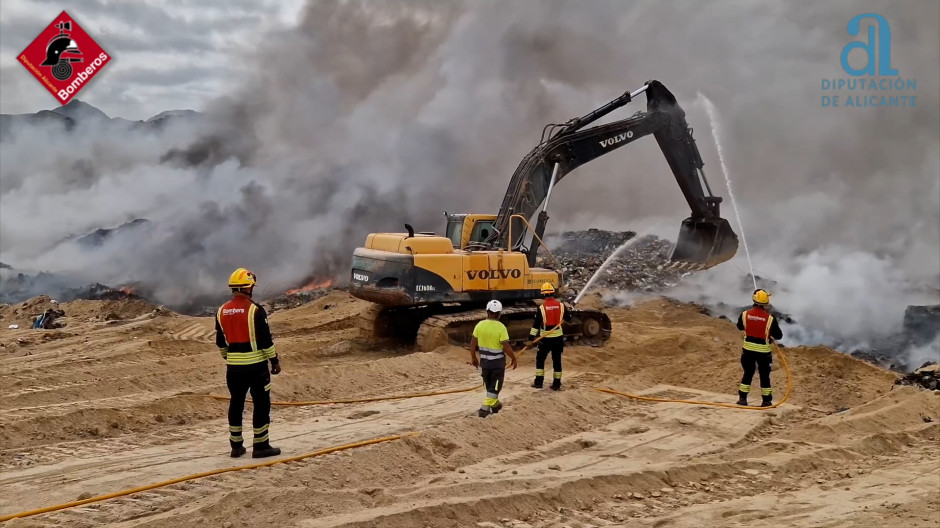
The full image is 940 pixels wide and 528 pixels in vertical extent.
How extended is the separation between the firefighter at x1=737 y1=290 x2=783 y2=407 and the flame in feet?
47.0

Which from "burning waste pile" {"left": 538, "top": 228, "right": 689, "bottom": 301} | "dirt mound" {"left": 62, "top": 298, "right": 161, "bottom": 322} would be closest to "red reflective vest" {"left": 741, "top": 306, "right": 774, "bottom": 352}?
"burning waste pile" {"left": 538, "top": 228, "right": 689, "bottom": 301}

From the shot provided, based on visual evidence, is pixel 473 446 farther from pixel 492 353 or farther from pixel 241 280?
pixel 241 280

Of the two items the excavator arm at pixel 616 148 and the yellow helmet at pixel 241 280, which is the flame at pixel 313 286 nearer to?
the excavator arm at pixel 616 148

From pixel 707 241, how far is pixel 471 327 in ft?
17.1

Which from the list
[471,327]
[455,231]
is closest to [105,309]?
[455,231]

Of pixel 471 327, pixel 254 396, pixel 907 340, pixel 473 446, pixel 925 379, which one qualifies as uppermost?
pixel 471 327

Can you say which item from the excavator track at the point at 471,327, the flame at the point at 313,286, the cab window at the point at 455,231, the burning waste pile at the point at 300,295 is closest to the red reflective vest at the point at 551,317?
the excavator track at the point at 471,327

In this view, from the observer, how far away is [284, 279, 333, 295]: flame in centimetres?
2111

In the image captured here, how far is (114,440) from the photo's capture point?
743 centimetres

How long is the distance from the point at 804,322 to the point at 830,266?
2.98 meters

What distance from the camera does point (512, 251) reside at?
1280cm

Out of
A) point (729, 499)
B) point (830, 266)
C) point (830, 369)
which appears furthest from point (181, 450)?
point (830, 266)

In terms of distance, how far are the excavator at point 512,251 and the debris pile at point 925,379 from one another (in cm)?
441

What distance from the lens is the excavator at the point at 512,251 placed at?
39.1 feet
